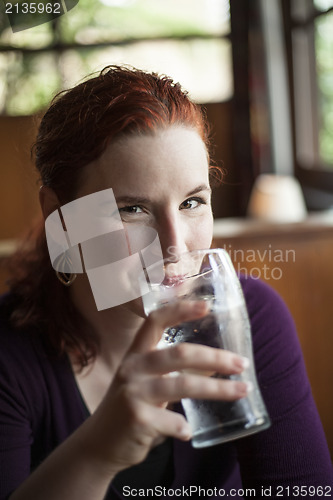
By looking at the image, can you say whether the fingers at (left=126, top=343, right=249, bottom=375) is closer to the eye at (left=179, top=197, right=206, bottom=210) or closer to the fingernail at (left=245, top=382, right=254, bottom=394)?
the fingernail at (left=245, top=382, right=254, bottom=394)

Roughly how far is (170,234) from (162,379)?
0.58ft

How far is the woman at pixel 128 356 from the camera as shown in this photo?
381 millimetres

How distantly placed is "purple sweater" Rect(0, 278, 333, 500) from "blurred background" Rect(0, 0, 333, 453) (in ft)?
0.22

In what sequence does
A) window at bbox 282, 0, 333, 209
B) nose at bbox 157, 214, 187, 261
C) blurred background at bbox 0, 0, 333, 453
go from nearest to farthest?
1. nose at bbox 157, 214, 187, 261
2. blurred background at bbox 0, 0, 333, 453
3. window at bbox 282, 0, 333, 209

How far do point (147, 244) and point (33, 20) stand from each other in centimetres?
41

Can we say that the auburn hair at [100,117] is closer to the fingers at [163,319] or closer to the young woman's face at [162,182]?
the young woman's face at [162,182]

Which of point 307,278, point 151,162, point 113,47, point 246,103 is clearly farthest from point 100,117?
point 246,103

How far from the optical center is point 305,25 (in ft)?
6.34

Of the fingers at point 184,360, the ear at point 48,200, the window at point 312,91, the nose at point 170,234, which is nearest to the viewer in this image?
the fingers at point 184,360

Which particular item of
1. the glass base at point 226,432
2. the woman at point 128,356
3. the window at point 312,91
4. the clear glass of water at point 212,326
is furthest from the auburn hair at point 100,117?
the window at point 312,91

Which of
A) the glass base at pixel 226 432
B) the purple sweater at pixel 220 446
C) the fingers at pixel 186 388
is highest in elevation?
the fingers at pixel 186 388

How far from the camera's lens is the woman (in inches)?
15.0

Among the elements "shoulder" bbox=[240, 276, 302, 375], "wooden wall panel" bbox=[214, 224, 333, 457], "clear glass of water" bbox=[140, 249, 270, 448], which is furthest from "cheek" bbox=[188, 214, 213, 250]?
"wooden wall panel" bbox=[214, 224, 333, 457]

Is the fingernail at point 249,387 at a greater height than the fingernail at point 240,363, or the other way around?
the fingernail at point 240,363
